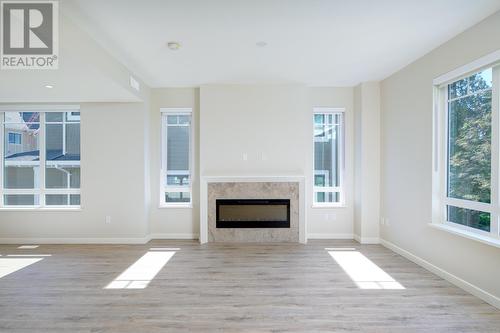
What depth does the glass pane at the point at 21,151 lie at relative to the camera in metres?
5.30

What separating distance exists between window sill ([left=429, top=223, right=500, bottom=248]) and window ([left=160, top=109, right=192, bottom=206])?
4.01 meters

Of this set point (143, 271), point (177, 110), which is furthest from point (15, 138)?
point (143, 271)

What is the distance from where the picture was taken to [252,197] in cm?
516

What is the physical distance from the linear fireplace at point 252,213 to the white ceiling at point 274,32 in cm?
219

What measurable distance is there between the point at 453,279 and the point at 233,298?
2.51m

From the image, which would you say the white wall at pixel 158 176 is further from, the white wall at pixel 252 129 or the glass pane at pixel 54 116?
the glass pane at pixel 54 116

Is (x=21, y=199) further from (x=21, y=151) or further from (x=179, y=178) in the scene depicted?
(x=179, y=178)

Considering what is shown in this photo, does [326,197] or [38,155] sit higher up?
[38,155]

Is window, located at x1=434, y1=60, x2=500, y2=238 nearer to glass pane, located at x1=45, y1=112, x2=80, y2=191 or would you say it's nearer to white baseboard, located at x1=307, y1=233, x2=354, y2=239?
white baseboard, located at x1=307, y1=233, x2=354, y2=239

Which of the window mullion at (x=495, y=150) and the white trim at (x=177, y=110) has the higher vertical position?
the white trim at (x=177, y=110)

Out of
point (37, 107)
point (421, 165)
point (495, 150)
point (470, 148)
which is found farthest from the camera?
point (37, 107)

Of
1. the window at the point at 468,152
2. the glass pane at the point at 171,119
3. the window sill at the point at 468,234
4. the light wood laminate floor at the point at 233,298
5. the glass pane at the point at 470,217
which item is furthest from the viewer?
the glass pane at the point at 171,119

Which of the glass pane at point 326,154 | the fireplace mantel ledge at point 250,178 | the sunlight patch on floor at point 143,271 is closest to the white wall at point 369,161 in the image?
the glass pane at point 326,154

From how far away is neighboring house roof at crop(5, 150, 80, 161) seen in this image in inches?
207
